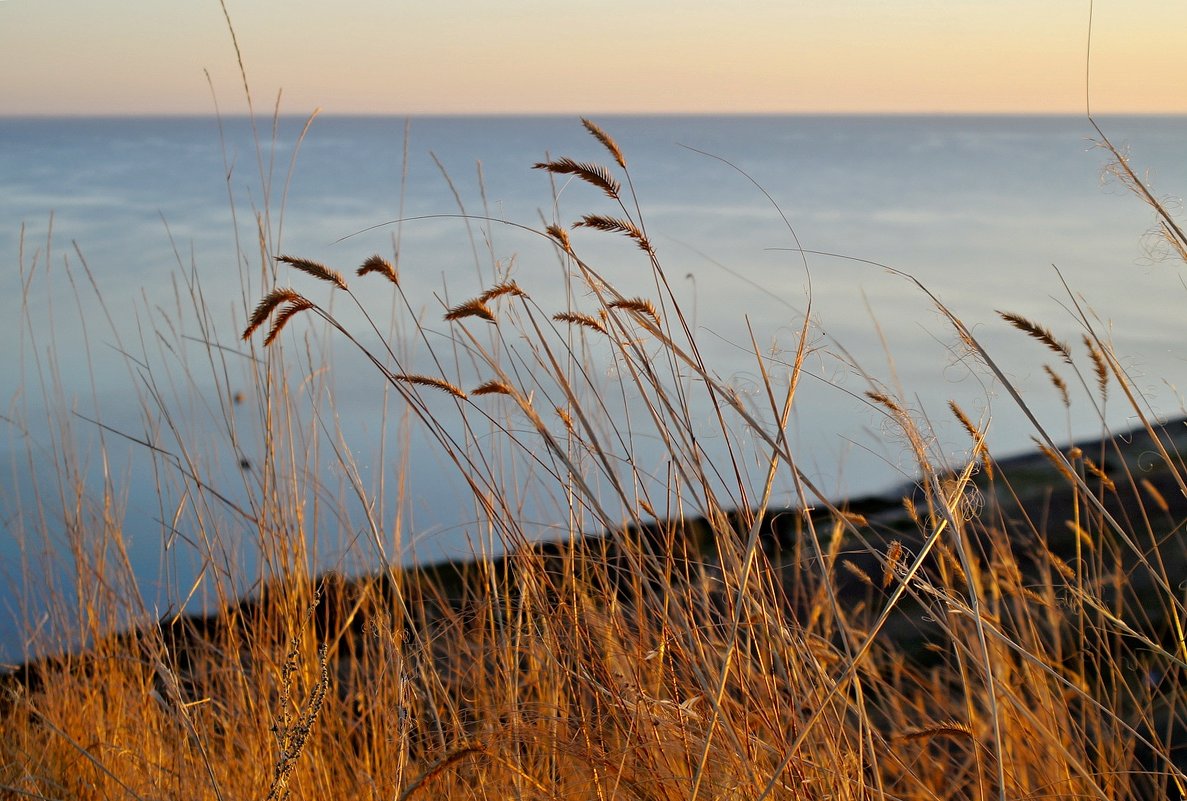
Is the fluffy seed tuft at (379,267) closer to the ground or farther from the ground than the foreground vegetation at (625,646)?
farther from the ground

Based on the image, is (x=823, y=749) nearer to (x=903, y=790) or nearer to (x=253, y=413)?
(x=903, y=790)

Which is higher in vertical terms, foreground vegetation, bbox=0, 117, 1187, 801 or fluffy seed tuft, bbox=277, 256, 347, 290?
fluffy seed tuft, bbox=277, 256, 347, 290

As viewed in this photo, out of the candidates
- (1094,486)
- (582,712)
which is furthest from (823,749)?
(1094,486)

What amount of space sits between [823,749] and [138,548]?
2926 millimetres

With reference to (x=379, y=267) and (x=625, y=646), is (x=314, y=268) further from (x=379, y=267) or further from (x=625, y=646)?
(x=625, y=646)

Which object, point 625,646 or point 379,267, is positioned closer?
point 379,267

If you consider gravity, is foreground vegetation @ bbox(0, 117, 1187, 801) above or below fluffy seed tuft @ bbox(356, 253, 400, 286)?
below

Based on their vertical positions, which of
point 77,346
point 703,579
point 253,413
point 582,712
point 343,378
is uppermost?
point 77,346

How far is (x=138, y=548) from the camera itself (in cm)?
351

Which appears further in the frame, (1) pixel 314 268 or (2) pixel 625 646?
(2) pixel 625 646

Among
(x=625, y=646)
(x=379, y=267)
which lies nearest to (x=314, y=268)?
(x=379, y=267)

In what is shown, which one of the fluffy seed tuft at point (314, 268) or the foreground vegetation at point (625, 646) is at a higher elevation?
the fluffy seed tuft at point (314, 268)

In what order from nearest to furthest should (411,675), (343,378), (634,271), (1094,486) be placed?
(411,675) < (1094,486) < (343,378) < (634,271)

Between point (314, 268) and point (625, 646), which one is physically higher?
point (314, 268)
